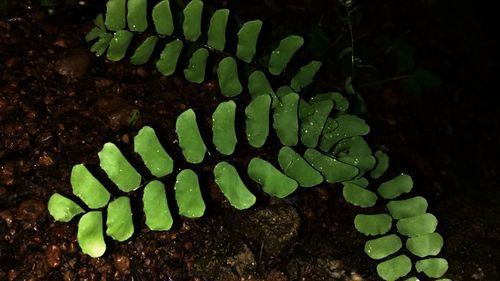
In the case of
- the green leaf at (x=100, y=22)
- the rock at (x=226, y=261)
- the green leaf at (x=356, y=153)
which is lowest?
the rock at (x=226, y=261)

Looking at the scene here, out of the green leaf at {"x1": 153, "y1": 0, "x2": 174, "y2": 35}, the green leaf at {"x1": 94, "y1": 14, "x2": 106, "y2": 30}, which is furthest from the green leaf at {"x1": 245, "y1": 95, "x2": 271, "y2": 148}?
the green leaf at {"x1": 94, "y1": 14, "x2": 106, "y2": 30}

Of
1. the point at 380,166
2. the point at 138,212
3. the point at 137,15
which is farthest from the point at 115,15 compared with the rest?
the point at 380,166

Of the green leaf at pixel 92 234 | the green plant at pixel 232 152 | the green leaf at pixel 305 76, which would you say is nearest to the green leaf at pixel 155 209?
the green plant at pixel 232 152

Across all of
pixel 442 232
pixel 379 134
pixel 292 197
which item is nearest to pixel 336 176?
pixel 292 197

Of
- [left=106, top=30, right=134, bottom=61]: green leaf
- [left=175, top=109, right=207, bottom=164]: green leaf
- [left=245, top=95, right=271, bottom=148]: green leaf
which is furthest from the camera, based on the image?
[left=106, top=30, right=134, bottom=61]: green leaf

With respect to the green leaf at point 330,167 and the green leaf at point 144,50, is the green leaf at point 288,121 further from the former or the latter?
the green leaf at point 144,50

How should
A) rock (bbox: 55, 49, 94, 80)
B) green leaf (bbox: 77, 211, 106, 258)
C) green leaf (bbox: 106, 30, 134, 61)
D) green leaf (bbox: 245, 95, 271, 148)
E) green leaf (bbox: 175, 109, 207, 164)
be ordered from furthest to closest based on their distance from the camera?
rock (bbox: 55, 49, 94, 80), green leaf (bbox: 106, 30, 134, 61), green leaf (bbox: 245, 95, 271, 148), green leaf (bbox: 175, 109, 207, 164), green leaf (bbox: 77, 211, 106, 258)

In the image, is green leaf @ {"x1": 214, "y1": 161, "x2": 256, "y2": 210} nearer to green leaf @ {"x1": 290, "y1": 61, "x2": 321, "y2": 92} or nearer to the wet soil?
the wet soil
